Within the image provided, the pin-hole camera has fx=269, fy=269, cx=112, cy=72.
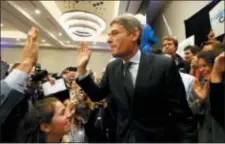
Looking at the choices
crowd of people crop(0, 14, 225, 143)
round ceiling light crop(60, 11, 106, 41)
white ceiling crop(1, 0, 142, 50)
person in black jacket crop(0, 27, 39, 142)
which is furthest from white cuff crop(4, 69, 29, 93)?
round ceiling light crop(60, 11, 106, 41)

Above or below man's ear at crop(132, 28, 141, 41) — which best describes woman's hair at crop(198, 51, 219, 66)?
below

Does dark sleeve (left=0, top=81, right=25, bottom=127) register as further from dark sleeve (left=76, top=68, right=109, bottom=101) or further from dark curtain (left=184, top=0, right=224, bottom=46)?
dark curtain (left=184, top=0, right=224, bottom=46)

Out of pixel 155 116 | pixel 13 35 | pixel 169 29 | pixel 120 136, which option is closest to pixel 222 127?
pixel 155 116

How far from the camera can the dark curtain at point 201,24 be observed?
362 cm

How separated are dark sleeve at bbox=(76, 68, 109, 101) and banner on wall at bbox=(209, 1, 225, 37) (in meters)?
2.07

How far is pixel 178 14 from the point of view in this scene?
5434 mm

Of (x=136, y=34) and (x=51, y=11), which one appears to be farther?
(x=51, y=11)

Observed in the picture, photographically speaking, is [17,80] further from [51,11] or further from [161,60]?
[51,11]

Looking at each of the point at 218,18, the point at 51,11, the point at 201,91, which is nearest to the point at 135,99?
the point at 201,91

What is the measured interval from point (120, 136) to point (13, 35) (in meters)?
10.0

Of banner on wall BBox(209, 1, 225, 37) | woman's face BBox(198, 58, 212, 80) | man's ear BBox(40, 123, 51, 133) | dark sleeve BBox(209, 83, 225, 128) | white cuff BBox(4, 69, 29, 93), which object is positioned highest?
banner on wall BBox(209, 1, 225, 37)

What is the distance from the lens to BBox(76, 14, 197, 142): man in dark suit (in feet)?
4.30

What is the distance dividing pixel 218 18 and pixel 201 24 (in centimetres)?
68

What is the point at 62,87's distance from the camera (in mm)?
2422
